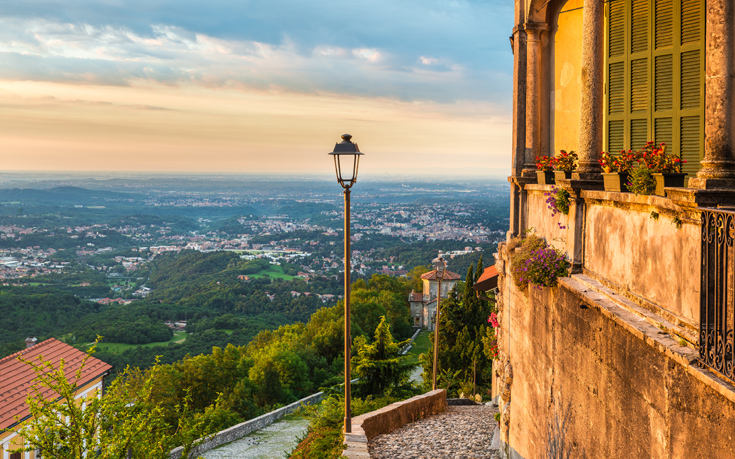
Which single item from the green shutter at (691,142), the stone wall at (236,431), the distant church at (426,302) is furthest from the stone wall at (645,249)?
the distant church at (426,302)

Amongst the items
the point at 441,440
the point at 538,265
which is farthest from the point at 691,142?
the point at 441,440

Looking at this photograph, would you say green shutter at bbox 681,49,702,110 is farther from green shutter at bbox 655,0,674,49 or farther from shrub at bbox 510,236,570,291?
shrub at bbox 510,236,570,291

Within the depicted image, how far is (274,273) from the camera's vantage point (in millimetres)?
132125

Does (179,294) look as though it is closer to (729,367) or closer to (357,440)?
(357,440)

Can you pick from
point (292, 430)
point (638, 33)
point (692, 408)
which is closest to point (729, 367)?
point (692, 408)

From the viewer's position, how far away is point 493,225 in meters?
135

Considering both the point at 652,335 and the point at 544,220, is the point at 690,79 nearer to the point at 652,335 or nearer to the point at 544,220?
the point at 544,220

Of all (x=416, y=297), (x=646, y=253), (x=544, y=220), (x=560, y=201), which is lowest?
(x=416, y=297)

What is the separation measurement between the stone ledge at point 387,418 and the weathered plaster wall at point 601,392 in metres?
2.62

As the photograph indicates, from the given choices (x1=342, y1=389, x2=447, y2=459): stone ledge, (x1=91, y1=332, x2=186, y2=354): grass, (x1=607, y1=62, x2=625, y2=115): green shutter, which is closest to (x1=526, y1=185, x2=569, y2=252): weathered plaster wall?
(x1=607, y1=62, x2=625, y2=115): green shutter

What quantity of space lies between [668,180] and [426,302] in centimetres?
6781

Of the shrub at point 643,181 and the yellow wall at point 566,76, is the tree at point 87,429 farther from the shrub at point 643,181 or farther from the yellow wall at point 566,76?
the yellow wall at point 566,76

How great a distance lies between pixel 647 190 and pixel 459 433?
900 centimetres

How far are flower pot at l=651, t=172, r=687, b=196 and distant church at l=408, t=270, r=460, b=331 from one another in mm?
64052
